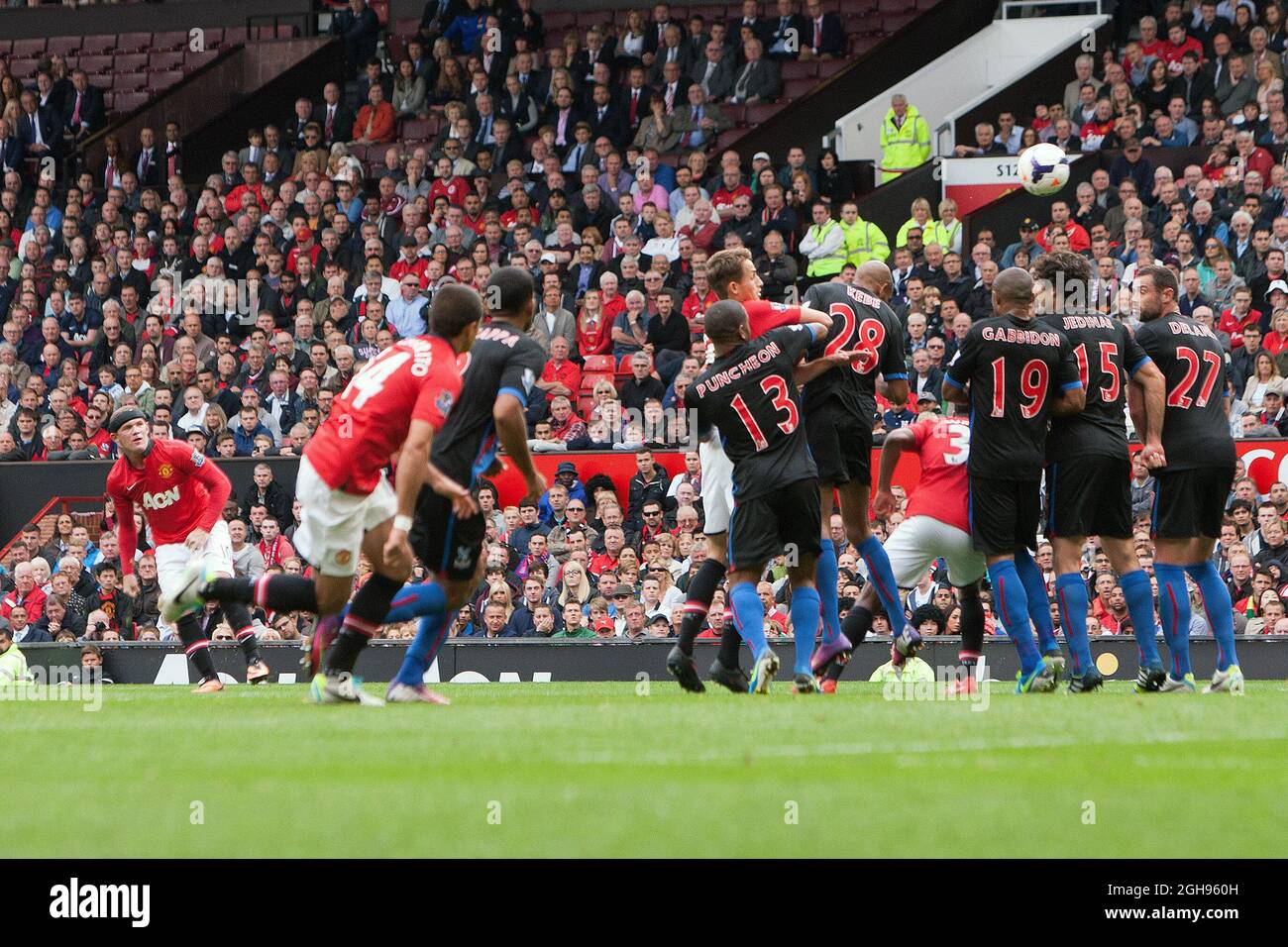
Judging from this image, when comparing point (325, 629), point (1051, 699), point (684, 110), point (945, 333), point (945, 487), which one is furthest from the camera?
point (684, 110)

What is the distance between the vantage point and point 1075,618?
9.69 m

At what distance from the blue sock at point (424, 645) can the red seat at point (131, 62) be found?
23731mm

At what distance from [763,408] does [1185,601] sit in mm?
2676

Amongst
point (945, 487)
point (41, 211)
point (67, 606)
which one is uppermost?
point (41, 211)

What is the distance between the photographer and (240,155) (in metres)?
25.3

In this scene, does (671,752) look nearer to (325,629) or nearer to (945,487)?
(325,629)

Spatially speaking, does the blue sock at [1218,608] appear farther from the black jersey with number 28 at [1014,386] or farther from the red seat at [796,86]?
the red seat at [796,86]

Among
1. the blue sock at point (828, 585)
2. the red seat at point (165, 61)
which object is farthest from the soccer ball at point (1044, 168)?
the red seat at point (165, 61)

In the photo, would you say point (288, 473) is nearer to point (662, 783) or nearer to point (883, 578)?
point (883, 578)

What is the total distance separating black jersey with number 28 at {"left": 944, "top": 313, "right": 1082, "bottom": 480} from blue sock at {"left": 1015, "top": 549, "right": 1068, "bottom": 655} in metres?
0.59

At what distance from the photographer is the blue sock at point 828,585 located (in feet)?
32.0

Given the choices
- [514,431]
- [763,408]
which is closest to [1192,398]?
[763,408]
